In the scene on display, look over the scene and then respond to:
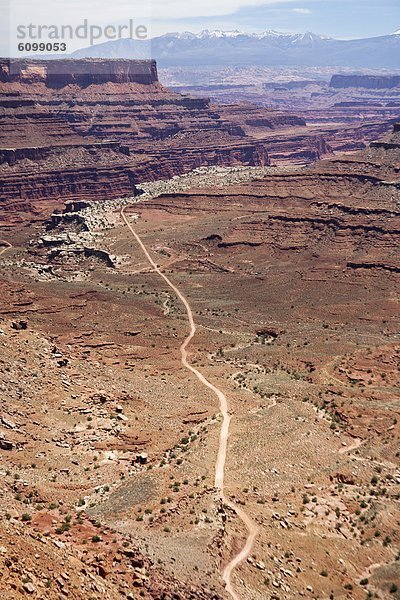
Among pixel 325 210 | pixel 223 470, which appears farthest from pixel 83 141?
pixel 223 470

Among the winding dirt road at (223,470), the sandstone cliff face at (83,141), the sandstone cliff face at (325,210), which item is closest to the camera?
the winding dirt road at (223,470)

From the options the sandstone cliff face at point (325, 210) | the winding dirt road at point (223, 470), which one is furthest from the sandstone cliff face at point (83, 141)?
the winding dirt road at point (223, 470)

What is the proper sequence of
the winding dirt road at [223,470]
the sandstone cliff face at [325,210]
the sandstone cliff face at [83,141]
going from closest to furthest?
the winding dirt road at [223,470]
the sandstone cliff face at [325,210]
the sandstone cliff face at [83,141]

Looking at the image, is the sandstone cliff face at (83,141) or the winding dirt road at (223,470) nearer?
the winding dirt road at (223,470)

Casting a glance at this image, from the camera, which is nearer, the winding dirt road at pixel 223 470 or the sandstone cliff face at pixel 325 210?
the winding dirt road at pixel 223 470

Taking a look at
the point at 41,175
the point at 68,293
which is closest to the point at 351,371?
the point at 68,293

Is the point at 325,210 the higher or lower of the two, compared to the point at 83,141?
higher

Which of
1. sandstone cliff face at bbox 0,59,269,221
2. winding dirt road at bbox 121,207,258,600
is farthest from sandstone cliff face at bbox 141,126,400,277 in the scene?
sandstone cliff face at bbox 0,59,269,221

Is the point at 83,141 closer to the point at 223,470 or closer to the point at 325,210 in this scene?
the point at 325,210

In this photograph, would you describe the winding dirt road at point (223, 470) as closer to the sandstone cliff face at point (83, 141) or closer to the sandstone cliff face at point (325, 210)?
the sandstone cliff face at point (325, 210)

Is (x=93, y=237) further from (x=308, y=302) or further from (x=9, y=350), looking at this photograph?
(x=9, y=350)
